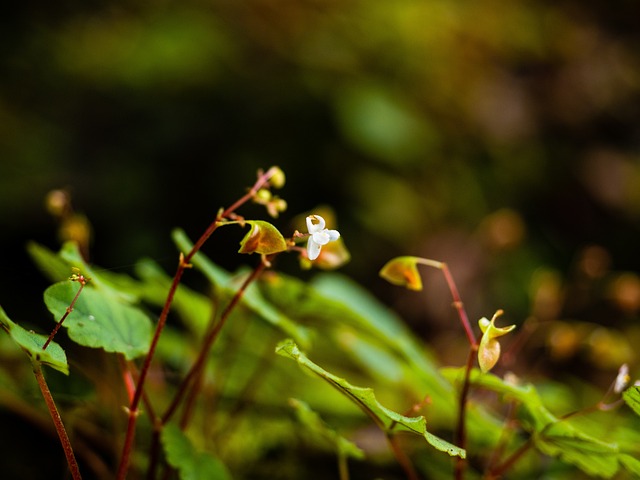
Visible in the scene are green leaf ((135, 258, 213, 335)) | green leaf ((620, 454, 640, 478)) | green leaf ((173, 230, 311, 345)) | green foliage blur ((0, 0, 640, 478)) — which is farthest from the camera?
green foliage blur ((0, 0, 640, 478))

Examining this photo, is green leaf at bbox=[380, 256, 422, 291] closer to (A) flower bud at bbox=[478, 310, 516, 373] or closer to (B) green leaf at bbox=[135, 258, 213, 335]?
(A) flower bud at bbox=[478, 310, 516, 373]

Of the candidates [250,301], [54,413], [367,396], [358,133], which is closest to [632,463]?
[367,396]

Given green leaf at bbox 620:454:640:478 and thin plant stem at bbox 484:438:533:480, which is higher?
green leaf at bbox 620:454:640:478

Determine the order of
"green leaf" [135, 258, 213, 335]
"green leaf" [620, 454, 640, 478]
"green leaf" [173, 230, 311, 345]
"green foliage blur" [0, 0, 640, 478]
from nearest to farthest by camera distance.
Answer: "green leaf" [620, 454, 640, 478], "green leaf" [173, 230, 311, 345], "green leaf" [135, 258, 213, 335], "green foliage blur" [0, 0, 640, 478]

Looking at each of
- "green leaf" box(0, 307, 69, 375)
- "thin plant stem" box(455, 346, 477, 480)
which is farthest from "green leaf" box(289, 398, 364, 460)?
"green leaf" box(0, 307, 69, 375)

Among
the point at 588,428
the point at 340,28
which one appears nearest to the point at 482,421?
the point at 588,428

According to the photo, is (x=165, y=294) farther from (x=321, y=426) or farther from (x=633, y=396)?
(x=633, y=396)
